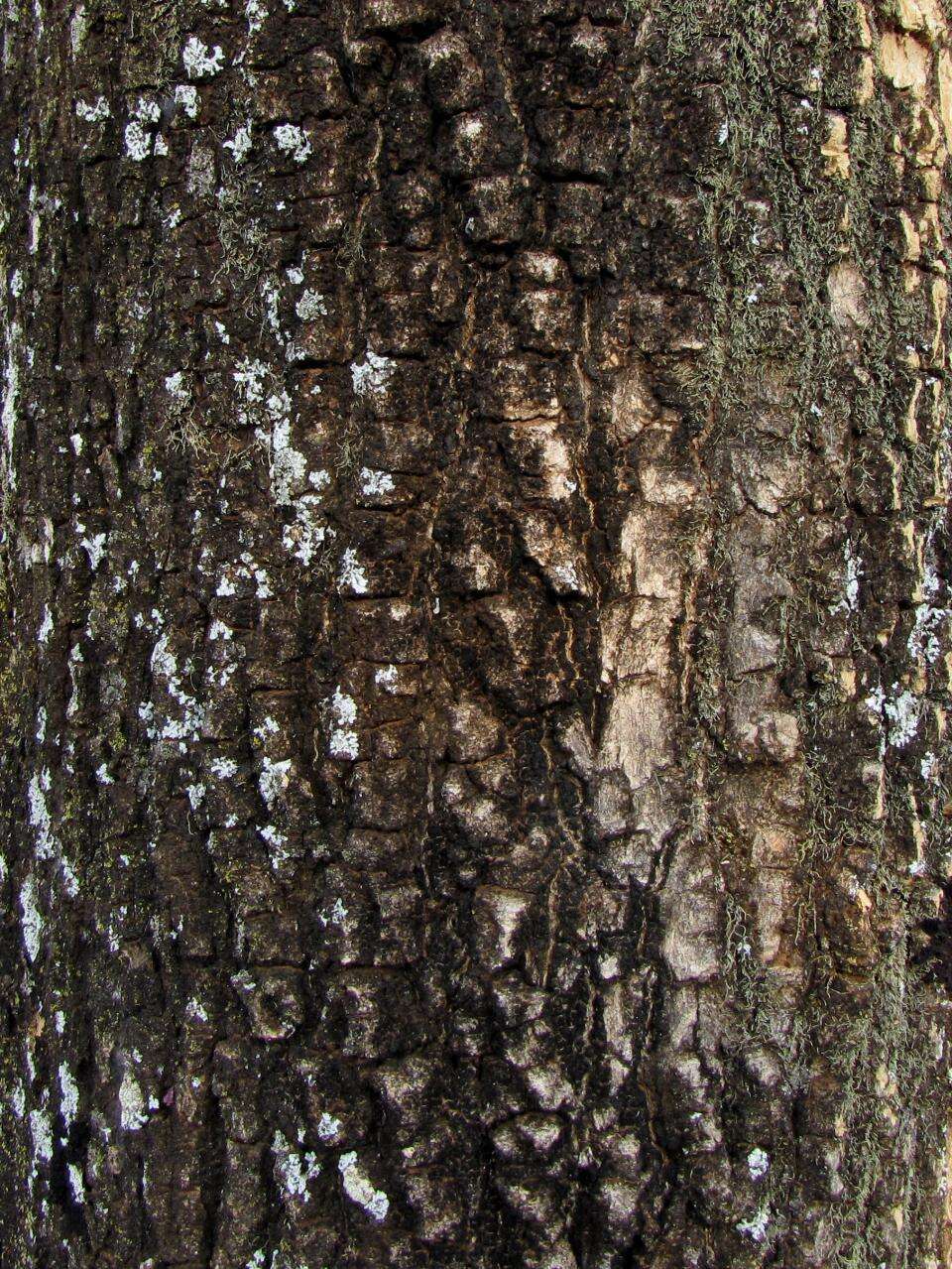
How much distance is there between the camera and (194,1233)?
1.29 metres

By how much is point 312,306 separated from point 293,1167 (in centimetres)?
99

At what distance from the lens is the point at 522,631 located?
1254 millimetres

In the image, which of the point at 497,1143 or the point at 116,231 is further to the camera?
the point at 116,231

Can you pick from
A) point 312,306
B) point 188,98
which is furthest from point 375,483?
point 188,98

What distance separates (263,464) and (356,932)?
21.9 inches

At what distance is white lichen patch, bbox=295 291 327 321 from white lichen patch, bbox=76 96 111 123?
0.38 metres

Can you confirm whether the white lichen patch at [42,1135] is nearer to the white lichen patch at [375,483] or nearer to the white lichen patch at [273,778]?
the white lichen patch at [273,778]

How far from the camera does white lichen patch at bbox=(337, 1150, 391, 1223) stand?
123 centimetres

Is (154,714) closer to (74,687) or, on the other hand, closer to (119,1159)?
(74,687)

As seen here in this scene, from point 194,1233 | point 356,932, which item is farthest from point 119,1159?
point 356,932

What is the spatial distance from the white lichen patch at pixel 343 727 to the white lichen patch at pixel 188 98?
2.33ft

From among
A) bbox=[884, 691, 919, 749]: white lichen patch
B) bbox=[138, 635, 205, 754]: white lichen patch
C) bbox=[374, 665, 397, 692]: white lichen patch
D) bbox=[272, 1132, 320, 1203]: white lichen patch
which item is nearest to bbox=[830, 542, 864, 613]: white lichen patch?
bbox=[884, 691, 919, 749]: white lichen patch

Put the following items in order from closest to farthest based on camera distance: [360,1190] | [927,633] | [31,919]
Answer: [360,1190] → [927,633] → [31,919]

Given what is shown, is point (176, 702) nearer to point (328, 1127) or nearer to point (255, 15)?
point (328, 1127)
